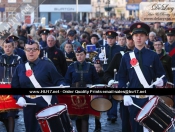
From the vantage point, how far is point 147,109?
27.1 ft

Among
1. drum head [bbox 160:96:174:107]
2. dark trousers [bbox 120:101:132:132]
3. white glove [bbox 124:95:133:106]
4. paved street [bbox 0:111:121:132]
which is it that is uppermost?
white glove [bbox 124:95:133:106]

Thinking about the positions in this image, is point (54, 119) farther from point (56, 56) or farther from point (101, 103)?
point (56, 56)

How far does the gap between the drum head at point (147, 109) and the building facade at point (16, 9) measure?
6.13 ft

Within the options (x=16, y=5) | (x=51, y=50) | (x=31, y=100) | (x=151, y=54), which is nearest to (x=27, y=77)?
(x=31, y=100)

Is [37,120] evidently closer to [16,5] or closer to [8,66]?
[16,5]

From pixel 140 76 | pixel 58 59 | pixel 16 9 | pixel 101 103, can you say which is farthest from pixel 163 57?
pixel 16 9

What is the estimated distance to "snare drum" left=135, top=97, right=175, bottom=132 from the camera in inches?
322

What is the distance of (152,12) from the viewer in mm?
8383

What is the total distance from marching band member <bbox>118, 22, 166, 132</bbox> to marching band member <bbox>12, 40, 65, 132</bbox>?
0.82 meters

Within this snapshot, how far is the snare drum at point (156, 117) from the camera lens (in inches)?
322

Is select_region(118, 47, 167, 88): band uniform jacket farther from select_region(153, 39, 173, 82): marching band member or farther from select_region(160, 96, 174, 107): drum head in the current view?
select_region(153, 39, 173, 82): marching band member

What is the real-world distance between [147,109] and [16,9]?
6.51 feet

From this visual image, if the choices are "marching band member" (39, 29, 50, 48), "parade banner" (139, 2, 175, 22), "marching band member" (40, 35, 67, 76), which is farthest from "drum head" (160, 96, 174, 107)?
"marching band member" (39, 29, 50, 48)

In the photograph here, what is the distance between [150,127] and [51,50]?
19.6ft
